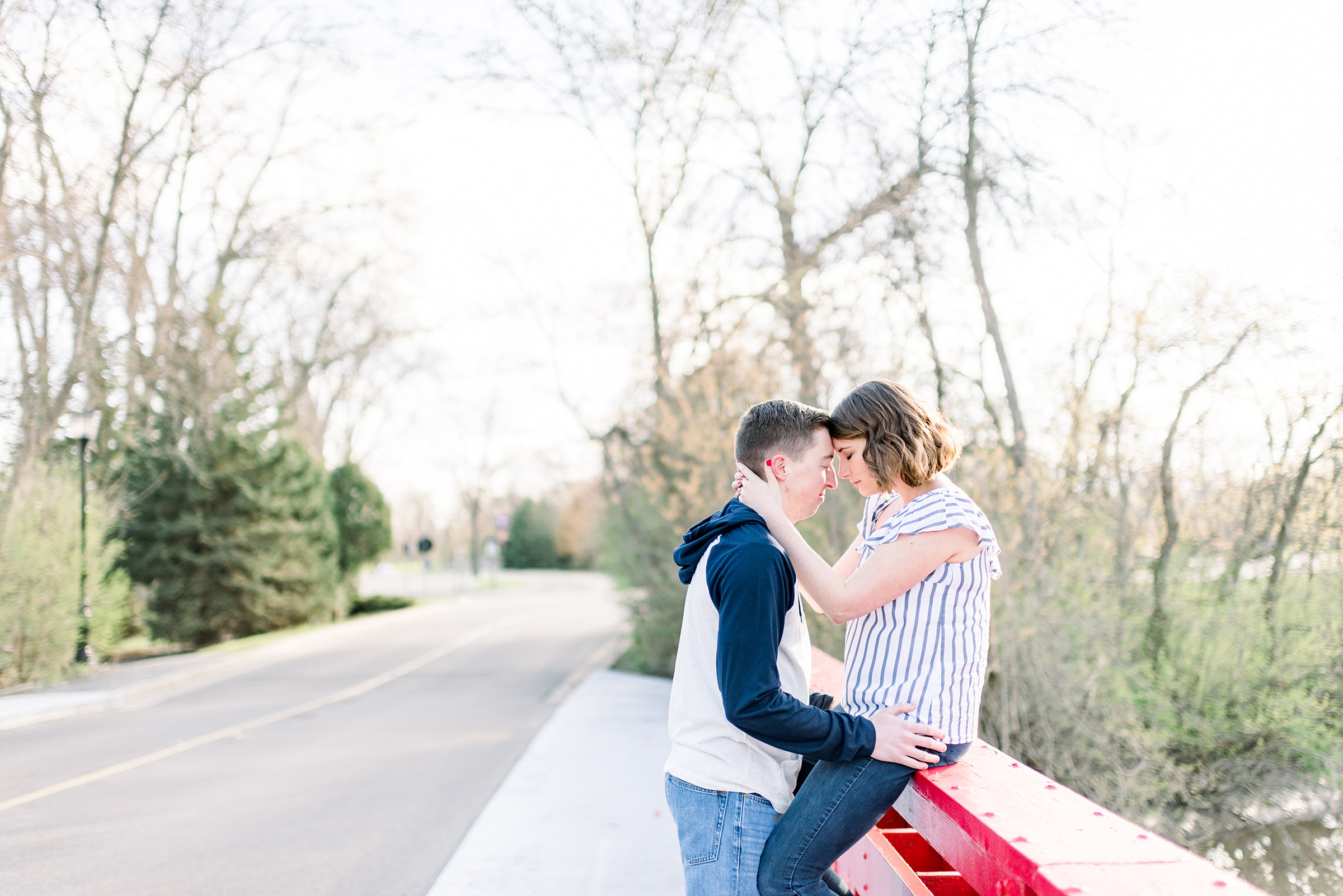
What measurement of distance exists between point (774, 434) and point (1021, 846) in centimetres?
105

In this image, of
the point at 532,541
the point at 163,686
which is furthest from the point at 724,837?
the point at 532,541

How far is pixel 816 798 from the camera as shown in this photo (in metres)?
2.18

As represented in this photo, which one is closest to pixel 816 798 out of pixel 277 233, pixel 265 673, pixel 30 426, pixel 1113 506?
pixel 1113 506

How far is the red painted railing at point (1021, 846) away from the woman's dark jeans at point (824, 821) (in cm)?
12

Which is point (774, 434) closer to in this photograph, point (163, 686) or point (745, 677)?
point (745, 677)

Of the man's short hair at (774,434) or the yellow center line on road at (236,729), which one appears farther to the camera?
the yellow center line on road at (236,729)

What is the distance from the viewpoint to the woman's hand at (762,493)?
7.41 ft

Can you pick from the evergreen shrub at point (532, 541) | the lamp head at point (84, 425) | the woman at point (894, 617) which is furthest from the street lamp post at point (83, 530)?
the evergreen shrub at point (532, 541)

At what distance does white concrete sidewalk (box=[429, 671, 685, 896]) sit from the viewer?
5008 millimetres

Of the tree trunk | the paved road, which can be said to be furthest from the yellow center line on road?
the tree trunk

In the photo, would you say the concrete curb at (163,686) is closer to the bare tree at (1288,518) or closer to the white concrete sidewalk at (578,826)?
the white concrete sidewalk at (578,826)

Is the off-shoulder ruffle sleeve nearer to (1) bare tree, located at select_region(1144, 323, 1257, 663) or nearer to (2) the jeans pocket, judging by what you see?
(2) the jeans pocket

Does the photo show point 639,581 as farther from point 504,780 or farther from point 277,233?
point 277,233

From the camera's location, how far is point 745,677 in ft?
6.75
